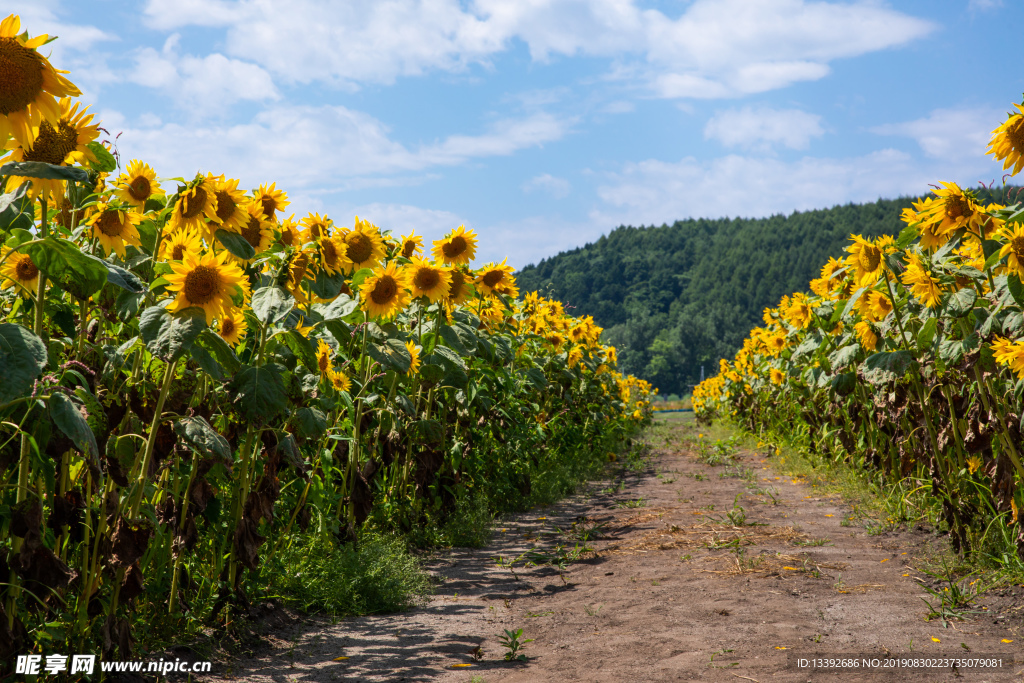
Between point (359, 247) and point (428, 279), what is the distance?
0.42 m

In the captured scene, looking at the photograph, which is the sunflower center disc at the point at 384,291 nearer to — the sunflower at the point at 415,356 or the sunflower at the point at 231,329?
the sunflower at the point at 415,356

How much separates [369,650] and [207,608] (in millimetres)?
671

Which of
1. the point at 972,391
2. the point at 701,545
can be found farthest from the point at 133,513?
the point at 972,391

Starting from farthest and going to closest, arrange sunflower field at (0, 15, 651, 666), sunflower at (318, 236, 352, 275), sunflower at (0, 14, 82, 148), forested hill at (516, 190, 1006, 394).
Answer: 1. forested hill at (516, 190, 1006, 394)
2. sunflower at (318, 236, 352, 275)
3. sunflower field at (0, 15, 651, 666)
4. sunflower at (0, 14, 82, 148)

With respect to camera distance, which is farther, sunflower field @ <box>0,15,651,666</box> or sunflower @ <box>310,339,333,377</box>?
sunflower @ <box>310,339,333,377</box>

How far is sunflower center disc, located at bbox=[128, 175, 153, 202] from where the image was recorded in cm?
294

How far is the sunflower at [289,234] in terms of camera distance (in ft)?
11.8

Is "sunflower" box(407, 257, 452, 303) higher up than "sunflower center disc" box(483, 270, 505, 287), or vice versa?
"sunflower center disc" box(483, 270, 505, 287)

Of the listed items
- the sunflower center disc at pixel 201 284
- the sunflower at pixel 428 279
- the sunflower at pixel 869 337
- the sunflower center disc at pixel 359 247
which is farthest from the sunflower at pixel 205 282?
the sunflower at pixel 869 337

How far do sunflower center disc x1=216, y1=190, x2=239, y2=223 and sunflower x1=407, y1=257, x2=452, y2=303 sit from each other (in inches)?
51.3

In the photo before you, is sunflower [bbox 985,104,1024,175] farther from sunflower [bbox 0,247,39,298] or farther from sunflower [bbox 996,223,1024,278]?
sunflower [bbox 0,247,39,298]

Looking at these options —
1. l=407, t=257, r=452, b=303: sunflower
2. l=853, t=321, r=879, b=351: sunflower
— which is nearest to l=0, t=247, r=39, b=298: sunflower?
l=407, t=257, r=452, b=303: sunflower

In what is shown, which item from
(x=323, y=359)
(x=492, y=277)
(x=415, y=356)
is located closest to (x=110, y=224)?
(x=323, y=359)

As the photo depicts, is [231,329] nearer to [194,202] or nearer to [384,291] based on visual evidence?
[194,202]
